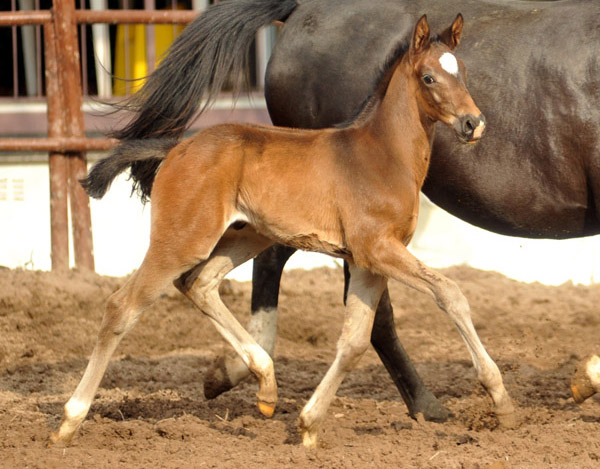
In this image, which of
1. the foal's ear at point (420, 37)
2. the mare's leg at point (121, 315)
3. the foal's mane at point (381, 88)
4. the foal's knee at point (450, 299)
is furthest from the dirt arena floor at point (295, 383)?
the foal's ear at point (420, 37)

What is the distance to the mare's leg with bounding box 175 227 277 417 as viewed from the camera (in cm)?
413

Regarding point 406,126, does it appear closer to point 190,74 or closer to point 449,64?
point 449,64

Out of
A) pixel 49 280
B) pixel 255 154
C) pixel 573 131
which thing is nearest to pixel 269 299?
pixel 255 154

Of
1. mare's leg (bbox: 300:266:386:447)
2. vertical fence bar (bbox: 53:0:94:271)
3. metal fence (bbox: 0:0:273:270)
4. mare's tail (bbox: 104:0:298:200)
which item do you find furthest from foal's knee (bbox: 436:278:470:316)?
vertical fence bar (bbox: 53:0:94:271)

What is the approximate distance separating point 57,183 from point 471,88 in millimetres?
3593

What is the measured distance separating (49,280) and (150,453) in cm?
306

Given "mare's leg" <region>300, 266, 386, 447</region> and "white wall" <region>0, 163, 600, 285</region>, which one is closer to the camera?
"mare's leg" <region>300, 266, 386, 447</region>

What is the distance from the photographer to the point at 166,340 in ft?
19.8

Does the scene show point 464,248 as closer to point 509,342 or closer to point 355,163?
point 509,342

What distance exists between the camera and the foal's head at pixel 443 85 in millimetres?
3850

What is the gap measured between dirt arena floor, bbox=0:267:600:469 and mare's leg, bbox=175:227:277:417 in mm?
269

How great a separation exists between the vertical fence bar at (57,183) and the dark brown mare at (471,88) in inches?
97.6

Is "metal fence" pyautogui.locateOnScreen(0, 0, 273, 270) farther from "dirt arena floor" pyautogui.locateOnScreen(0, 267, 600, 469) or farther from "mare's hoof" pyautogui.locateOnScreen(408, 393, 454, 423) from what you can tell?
"mare's hoof" pyautogui.locateOnScreen(408, 393, 454, 423)

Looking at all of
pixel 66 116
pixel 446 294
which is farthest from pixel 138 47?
pixel 446 294
